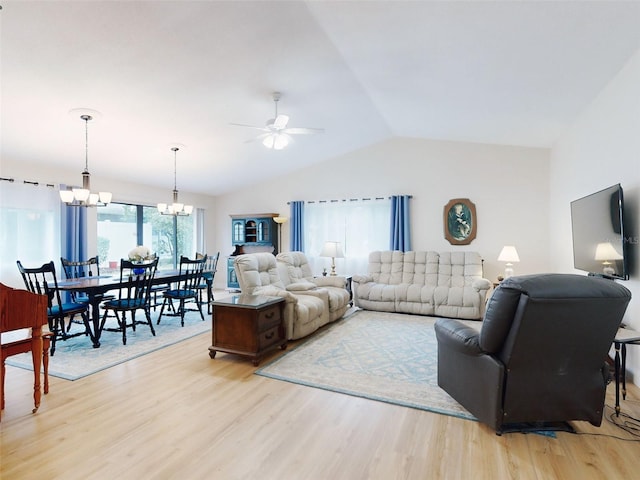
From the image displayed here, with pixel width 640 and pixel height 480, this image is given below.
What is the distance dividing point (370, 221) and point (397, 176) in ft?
3.20

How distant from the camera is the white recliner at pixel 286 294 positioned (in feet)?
12.2

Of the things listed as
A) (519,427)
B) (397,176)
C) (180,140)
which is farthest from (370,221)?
(519,427)

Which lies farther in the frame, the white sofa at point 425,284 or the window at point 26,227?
the white sofa at point 425,284

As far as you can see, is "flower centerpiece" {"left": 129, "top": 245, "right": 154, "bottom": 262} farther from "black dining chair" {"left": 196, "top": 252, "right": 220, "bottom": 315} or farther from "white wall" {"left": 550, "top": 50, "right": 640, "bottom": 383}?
"white wall" {"left": 550, "top": 50, "right": 640, "bottom": 383}

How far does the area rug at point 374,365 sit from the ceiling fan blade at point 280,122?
93.9 inches

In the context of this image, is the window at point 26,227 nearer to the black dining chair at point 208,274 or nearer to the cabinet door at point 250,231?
the black dining chair at point 208,274

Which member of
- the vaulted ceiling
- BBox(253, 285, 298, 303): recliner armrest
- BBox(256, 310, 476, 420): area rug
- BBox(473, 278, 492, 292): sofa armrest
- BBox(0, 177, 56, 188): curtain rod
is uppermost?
the vaulted ceiling

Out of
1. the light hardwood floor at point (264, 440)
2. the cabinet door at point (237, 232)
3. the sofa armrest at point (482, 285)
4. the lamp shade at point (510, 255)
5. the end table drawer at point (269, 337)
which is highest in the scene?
the cabinet door at point (237, 232)

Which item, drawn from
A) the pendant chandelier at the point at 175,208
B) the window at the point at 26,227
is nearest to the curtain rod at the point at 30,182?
the window at the point at 26,227

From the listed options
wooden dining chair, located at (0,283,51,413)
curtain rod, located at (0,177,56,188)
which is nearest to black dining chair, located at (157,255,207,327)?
wooden dining chair, located at (0,283,51,413)

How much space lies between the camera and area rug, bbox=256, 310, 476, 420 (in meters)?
2.59

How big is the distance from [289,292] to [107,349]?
203 centimetres

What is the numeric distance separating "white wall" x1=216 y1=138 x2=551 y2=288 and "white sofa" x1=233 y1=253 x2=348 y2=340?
2705 mm

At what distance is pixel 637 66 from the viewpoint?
105 inches
